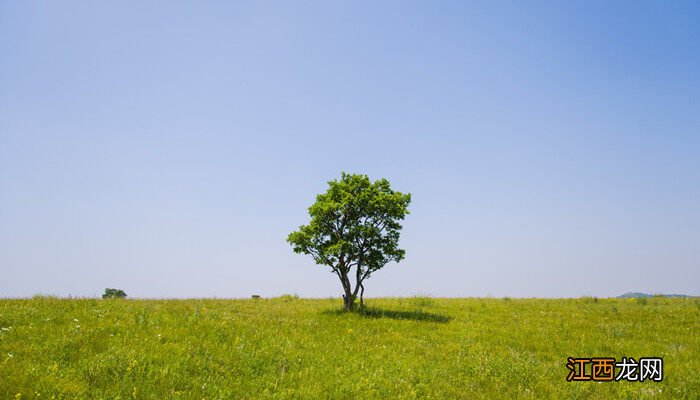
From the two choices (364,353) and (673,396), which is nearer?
(673,396)

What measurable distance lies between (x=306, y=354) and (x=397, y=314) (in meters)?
9.81

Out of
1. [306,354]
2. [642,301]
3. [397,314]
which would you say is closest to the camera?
[306,354]

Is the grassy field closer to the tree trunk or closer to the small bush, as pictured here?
the tree trunk

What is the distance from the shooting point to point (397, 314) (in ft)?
71.5

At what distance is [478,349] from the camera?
1473 centimetres

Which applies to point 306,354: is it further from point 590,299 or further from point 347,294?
point 590,299

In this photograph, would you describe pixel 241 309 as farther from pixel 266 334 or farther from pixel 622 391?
pixel 622 391

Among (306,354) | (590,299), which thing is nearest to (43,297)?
(306,354)

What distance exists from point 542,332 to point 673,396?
727 cm

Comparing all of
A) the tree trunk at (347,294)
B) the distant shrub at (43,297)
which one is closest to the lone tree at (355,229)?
the tree trunk at (347,294)

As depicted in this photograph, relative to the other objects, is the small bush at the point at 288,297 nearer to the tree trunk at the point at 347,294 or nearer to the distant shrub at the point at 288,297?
the distant shrub at the point at 288,297

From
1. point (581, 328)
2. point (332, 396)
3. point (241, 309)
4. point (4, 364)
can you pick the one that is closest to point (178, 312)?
point (241, 309)

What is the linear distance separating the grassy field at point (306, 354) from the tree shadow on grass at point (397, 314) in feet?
1.19

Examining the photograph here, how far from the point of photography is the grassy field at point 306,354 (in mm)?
9531
